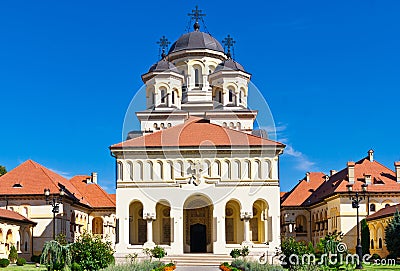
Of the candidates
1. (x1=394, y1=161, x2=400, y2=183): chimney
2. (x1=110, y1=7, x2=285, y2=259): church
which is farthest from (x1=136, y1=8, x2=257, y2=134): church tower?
(x1=394, y1=161, x2=400, y2=183): chimney

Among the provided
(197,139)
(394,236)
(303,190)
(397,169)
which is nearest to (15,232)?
(197,139)

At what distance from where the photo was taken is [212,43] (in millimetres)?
62156

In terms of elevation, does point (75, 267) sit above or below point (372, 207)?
below

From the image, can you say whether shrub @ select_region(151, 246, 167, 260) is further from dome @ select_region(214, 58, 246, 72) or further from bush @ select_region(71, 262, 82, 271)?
dome @ select_region(214, 58, 246, 72)

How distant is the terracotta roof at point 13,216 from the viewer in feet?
139

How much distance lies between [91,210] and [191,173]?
2029cm

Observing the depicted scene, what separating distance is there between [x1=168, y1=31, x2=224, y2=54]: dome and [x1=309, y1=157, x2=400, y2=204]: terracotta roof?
59.1 ft

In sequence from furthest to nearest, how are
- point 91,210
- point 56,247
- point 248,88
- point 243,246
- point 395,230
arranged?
point 91,210 → point 248,88 → point 243,246 → point 395,230 → point 56,247

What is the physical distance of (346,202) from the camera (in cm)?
5038

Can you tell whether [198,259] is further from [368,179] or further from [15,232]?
[368,179]

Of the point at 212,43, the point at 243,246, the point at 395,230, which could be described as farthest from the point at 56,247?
the point at 212,43

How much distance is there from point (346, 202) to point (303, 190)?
16.2m

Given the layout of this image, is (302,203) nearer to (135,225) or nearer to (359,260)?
(135,225)

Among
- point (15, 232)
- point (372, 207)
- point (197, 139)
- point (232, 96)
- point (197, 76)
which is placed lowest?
point (15, 232)
